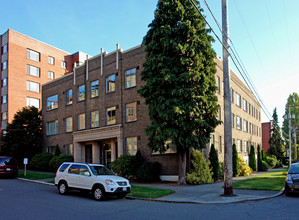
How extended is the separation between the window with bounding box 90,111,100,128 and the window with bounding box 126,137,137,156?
4742 millimetres

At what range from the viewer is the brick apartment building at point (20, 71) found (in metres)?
44.9

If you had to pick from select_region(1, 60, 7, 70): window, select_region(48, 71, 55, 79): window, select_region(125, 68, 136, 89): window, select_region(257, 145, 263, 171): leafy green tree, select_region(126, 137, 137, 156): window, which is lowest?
select_region(257, 145, 263, 171): leafy green tree

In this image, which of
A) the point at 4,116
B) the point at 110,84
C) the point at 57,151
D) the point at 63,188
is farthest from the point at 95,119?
the point at 4,116

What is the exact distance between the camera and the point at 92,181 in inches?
538

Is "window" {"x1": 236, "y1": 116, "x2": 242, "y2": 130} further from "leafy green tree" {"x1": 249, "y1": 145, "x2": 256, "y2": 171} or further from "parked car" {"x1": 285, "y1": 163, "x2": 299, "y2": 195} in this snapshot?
"parked car" {"x1": 285, "y1": 163, "x2": 299, "y2": 195}

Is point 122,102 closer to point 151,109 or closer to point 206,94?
point 151,109

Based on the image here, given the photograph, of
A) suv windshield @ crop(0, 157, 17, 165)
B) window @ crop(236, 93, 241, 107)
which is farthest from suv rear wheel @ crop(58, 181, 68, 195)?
window @ crop(236, 93, 241, 107)

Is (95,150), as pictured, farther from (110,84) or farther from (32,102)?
(32,102)

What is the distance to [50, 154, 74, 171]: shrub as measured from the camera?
29.1 meters

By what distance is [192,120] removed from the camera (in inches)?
703

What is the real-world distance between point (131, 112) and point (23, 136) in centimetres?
1630

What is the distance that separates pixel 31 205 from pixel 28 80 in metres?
39.1

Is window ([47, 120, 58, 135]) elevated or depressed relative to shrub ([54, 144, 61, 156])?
elevated

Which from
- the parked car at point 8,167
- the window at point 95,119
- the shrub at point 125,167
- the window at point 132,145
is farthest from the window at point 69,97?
the shrub at point 125,167
